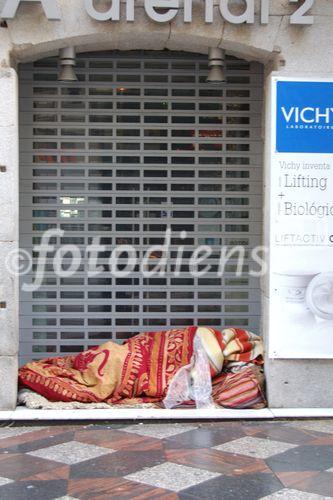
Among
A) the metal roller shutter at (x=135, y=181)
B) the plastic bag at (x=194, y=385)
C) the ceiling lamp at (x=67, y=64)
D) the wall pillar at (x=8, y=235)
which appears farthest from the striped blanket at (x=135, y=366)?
the ceiling lamp at (x=67, y=64)

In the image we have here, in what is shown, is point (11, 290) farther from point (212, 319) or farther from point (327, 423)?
point (327, 423)

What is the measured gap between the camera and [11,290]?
261 inches

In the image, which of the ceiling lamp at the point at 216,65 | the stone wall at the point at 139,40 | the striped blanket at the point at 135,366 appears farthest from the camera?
the ceiling lamp at the point at 216,65

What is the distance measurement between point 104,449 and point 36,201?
3129 millimetres

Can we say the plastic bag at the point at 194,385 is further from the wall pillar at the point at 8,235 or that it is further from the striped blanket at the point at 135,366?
the wall pillar at the point at 8,235

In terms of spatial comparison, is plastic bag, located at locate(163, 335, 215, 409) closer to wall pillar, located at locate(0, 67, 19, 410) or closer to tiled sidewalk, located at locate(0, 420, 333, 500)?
tiled sidewalk, located at locate(0, 420, 333, 500)

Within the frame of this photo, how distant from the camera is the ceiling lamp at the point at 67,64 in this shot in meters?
6.95

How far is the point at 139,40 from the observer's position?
6.86m

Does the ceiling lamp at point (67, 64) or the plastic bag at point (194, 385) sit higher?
the ceiling lamp at point (67, 64)

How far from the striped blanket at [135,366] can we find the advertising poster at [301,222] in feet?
1.90

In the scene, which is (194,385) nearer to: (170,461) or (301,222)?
(170,461)

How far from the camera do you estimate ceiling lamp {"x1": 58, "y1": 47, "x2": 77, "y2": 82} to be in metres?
6.95

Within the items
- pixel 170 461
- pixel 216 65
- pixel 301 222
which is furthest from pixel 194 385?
pixel 216 65

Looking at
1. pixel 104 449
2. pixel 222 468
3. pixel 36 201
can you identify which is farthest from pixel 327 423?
pixel 36 201
